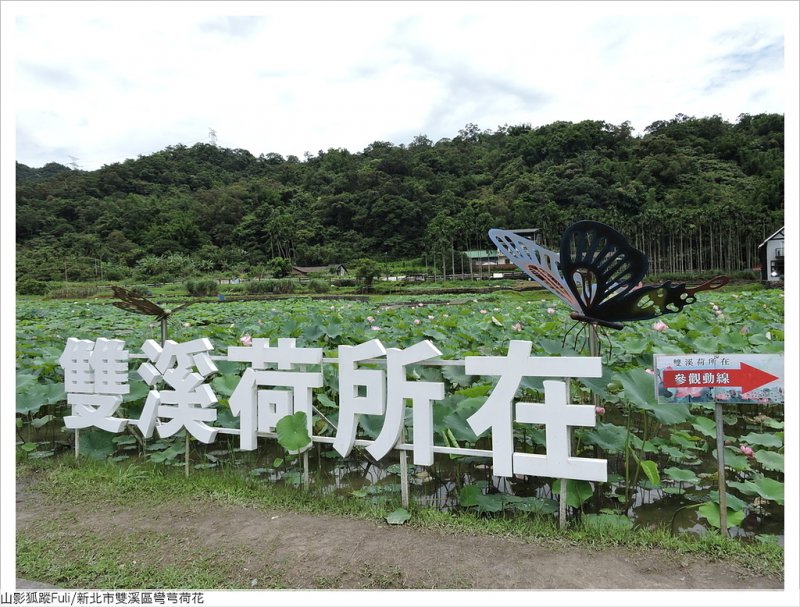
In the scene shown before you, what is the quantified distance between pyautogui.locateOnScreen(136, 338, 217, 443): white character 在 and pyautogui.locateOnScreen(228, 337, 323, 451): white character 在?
0.18m

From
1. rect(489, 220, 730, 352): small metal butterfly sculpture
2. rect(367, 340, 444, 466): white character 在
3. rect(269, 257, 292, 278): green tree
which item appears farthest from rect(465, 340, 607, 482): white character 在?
rect(269, 257, 292, 278): green tree

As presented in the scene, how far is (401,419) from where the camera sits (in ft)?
8.27

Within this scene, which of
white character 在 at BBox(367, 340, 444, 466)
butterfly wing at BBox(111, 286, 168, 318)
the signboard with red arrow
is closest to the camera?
the signboard with red arrow

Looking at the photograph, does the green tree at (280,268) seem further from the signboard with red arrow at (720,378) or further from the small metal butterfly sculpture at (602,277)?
the signboard with red arrow at (720,378)

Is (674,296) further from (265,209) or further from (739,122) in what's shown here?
(739,122)

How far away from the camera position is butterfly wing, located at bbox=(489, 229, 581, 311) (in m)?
2.53

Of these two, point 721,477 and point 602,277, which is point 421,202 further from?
point 721,477

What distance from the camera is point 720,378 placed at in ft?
6.77

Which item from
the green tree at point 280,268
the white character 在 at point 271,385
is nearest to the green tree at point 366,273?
the green tree at point 280,268

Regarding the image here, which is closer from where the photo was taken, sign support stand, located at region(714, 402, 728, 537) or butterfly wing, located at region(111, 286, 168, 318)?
sign support stand, located at region(714, 402, 728, 537)

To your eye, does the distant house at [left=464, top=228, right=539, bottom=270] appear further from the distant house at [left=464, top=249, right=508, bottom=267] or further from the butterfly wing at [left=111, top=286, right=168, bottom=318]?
the butterfly wing at [left=111, top=286, right=168, bottom=318]

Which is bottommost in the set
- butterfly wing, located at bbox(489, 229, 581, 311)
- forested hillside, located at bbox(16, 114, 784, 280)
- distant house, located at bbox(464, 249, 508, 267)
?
butterfly wing, located at bbox(489, 229, 581, 311)

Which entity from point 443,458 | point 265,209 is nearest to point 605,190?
point 265,209

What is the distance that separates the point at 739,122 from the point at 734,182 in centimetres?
1241
